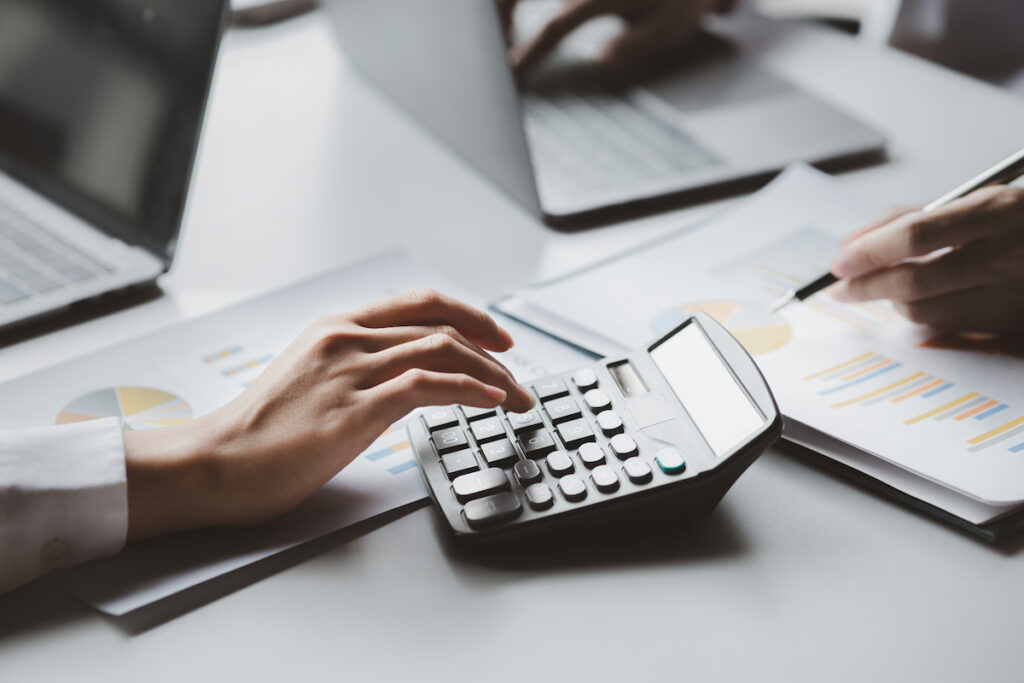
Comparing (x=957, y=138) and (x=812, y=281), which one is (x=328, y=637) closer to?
(x=812, y=281)

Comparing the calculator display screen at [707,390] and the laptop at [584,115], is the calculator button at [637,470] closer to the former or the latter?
the calculator display screen at [707,390]

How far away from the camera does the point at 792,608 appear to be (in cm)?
43

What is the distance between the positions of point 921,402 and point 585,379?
0.19m

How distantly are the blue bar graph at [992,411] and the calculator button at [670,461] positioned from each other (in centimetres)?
18

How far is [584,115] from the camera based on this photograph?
87 centimetres

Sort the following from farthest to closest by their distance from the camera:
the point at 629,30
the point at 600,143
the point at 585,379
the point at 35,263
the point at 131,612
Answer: the point at 629,30 → the point at 600,143 → the point at 35,263 → the point at 585,379 → the point at 131,612

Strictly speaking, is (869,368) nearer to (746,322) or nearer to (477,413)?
(746,322)

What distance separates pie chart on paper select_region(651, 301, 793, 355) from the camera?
0.59 m

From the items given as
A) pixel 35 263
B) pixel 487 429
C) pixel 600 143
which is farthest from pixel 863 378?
pixel 35 263

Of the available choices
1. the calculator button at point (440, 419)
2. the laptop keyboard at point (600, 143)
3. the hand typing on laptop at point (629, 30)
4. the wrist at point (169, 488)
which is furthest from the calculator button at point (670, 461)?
the hand typing on laptop at point (629, 30)

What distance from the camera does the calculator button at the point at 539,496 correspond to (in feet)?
1.45

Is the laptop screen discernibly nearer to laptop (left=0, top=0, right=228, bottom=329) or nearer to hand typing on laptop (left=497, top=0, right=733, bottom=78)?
laptop (left=0, top=0, right=228, bottom=329)

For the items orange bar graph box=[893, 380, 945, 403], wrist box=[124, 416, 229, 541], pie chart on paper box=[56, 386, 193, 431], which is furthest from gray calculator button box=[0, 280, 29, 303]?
orange bar graph box=[893, 380, 945, 403]

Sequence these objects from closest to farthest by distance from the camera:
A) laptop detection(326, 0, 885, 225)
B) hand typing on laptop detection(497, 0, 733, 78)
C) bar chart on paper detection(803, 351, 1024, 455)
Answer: bar chart on paper detection(803, 351, 1024, 455)
laptop detection(326, 0, 885, 225)
hand typing on laptop detection(497, 0, 733, 78)
